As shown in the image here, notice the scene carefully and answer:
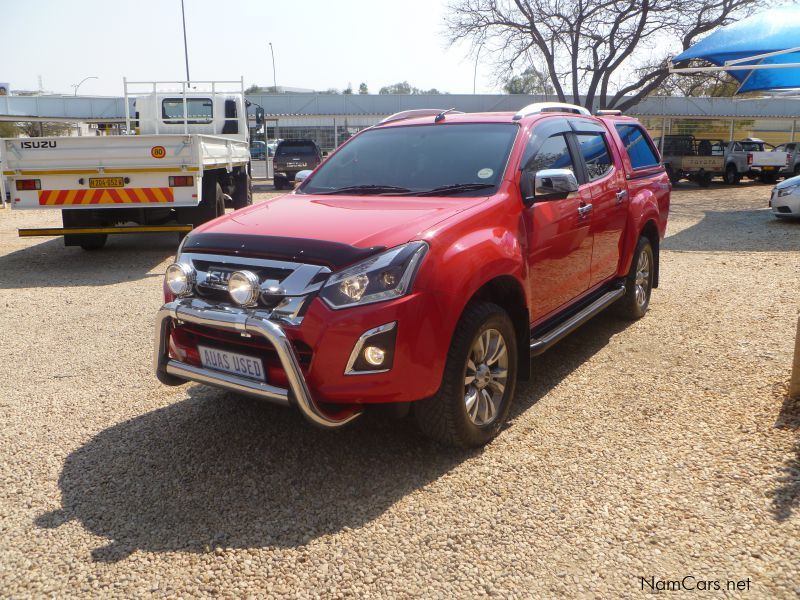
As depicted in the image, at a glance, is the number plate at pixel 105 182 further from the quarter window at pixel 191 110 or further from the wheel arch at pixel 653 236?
the wheel arch at pixel 653 236

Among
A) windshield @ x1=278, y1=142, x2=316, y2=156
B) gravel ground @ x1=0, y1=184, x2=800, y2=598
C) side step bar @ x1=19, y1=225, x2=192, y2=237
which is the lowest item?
gravel ground @ x1=0, y1=184, x2=800, y2=598

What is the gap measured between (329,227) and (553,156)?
6.32 ft

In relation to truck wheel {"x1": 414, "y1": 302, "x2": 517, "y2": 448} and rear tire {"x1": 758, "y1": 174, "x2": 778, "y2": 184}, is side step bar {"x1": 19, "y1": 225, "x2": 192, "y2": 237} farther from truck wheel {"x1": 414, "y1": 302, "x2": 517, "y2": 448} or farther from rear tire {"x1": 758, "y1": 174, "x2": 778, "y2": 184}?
rear tire {"x1": 758, "y1": 174, "x2": 778, "y2": 184}

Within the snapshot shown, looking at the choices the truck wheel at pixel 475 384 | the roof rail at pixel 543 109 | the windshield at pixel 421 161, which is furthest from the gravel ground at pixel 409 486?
the roof rail at pixel 543 109

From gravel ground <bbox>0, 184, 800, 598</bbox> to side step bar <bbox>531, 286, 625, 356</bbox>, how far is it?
0.41 meters

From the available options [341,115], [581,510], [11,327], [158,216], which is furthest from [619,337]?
[341,115]

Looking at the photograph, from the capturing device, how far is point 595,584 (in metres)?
2.62

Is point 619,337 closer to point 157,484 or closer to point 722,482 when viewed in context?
point 722,482

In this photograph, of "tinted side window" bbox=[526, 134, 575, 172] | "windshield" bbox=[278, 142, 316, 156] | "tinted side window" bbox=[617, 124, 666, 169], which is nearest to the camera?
"tinted side window" bbox=[526, 134, 575, 172]

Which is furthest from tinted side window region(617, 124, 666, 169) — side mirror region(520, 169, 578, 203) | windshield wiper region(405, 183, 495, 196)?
windshield wiper region(405, 183, 495, 196)

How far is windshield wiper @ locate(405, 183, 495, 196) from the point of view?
4035 mm

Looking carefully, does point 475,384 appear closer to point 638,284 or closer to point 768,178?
point 638,284

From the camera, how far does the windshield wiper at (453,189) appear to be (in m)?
4.04

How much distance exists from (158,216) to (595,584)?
29.9ft
